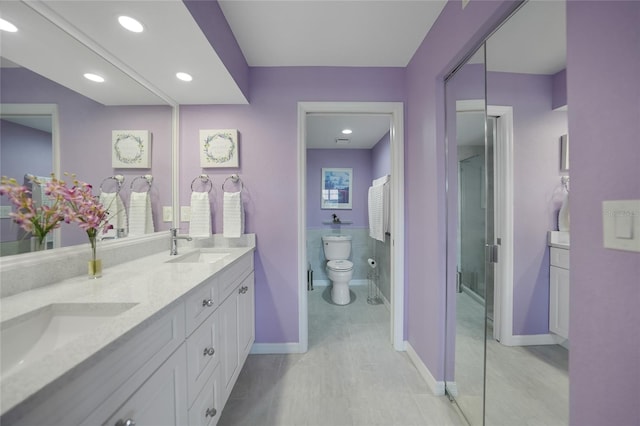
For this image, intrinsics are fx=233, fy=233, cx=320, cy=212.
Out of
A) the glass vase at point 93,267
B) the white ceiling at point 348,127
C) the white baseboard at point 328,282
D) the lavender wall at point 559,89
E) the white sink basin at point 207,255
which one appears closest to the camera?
the lavender wall at point 559,89

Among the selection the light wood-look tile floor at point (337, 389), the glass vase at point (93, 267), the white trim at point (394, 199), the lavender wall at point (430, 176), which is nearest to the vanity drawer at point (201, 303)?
the glass vase at point (93, 267)

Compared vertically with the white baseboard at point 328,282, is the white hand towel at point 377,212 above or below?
above

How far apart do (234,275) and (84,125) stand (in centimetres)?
111

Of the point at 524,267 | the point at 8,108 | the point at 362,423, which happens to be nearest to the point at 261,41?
the point at 8,108

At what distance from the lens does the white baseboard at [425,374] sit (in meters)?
1.53

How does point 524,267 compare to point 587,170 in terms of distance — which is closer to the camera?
point 587,170

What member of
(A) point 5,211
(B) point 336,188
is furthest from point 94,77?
(B) point 336,188

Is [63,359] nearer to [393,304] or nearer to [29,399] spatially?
[29,399]

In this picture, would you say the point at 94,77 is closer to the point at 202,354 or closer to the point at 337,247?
the point at 202,354

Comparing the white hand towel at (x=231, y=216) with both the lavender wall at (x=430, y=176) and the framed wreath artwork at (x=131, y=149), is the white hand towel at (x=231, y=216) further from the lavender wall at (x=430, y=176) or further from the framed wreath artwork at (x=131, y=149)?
the lavender wall at (x=430, y=176)

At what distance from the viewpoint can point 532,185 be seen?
989 mm

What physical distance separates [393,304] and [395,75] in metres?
1.97

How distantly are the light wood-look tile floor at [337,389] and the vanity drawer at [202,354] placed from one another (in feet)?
1.68

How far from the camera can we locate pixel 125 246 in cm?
141
